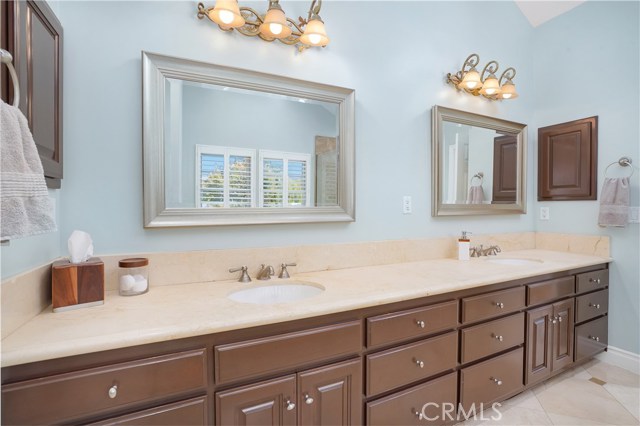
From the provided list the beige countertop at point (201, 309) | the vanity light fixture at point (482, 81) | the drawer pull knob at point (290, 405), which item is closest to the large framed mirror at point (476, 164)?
the vanity light fixture at point (482, 81)

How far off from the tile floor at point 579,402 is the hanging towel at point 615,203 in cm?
108

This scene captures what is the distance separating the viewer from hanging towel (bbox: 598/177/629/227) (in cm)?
217

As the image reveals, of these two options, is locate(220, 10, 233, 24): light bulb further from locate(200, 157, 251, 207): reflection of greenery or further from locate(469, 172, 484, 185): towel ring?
locate(469, 172, 484, 185): towel ring

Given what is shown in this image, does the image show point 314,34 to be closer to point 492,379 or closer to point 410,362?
point 410,362

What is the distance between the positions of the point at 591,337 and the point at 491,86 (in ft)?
6.46

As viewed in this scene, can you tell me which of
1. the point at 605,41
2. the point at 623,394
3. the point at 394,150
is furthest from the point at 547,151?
the point at 623,394

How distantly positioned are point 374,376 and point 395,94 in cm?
168

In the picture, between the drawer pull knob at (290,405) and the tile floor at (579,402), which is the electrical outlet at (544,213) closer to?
the tile floor at (579,402)

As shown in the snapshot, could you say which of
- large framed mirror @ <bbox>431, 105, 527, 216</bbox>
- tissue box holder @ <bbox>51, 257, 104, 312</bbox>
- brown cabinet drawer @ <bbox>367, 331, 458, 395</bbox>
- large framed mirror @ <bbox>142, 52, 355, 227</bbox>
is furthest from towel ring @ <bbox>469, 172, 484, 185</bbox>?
tissue box holder @ <bbox>51, 257, 104, 312</bbox>

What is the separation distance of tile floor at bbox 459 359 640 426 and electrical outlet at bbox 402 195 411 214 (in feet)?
4.08

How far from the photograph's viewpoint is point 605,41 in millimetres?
2371

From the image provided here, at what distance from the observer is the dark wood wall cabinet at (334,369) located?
884mm

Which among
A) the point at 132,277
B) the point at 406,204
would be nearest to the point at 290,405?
the point at 132,277

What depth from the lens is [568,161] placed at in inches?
101
